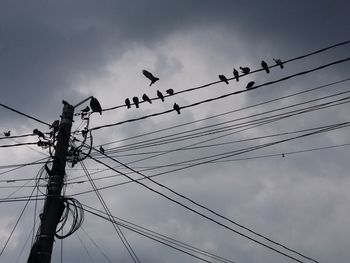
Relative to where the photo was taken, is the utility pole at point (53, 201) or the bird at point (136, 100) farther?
the bird at point (136, 100)

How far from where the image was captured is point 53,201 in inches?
440

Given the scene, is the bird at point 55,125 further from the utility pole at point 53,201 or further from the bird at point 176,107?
the bird at point 176,107

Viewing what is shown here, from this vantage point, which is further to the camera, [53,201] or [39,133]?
[39,133]

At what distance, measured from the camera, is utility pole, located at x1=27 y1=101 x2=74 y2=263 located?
1039cm

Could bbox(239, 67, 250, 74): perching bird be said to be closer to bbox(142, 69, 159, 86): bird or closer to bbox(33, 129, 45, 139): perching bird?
bbox(142, 69, 159, 86): bird

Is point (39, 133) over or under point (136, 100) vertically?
under

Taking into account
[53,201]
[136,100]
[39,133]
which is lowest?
[53,201]

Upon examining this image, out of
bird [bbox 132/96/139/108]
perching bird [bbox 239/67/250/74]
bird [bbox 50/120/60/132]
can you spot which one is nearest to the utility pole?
bird [bbox 50/120/60/132]

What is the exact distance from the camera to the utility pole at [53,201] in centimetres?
1039

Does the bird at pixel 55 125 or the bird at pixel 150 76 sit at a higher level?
the bird at pixel 150 76

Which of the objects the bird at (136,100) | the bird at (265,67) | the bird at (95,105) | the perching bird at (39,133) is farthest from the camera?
the bird at (95,105)

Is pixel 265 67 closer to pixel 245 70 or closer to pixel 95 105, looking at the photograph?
pixel 245 70

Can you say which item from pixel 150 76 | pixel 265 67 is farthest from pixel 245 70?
pixel 150 76

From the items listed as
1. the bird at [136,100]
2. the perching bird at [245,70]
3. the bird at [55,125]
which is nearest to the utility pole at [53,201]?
the bird at [55,125]
